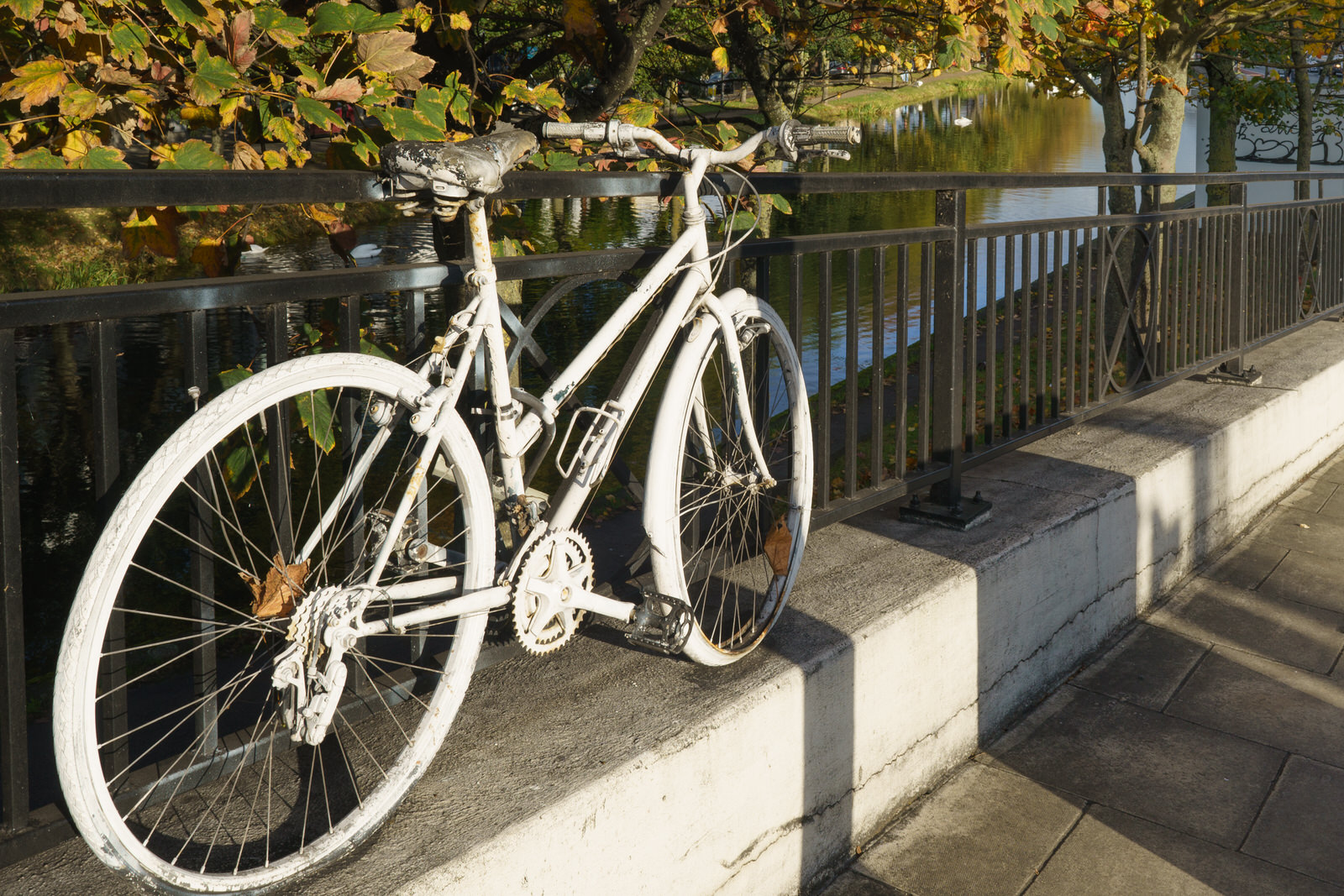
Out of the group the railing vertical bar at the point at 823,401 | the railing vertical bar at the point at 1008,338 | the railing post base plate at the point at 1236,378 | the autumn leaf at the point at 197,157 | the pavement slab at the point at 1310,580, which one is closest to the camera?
the autumn leaf at the point at 197,157

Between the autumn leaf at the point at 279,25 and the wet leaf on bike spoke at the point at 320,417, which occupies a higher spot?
the autumn leaf at the point at 279,25

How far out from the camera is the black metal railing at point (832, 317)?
181cm

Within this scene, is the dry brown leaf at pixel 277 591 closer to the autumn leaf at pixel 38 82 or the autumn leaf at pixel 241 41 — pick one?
the autumn leaf at pixel 241 41

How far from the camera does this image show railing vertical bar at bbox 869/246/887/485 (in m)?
3.52

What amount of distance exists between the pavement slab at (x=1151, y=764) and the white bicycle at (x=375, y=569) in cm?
109

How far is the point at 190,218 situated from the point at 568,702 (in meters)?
1.67

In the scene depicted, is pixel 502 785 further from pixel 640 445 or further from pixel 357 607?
pixel 640 445

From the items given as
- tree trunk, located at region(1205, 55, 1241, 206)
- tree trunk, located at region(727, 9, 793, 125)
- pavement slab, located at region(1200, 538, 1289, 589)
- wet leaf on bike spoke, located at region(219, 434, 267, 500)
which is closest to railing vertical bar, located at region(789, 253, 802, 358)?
wet leaf on bike spoke, located at region(219, 434, 267, 500)

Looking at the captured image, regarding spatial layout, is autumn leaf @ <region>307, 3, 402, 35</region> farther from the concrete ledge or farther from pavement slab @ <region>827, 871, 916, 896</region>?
pavement slab @ <region>827, 871, 916, 896</region>

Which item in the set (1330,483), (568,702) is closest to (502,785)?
(568,702)

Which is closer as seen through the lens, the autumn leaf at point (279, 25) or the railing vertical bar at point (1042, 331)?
the autumn leaf at point (279, 25)

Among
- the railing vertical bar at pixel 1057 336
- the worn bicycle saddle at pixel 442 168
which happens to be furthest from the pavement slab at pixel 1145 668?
the worn bicycle saddle at pixel 442 168

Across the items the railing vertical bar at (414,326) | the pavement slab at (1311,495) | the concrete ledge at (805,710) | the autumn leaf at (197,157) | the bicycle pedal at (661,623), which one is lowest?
the pavement slab at (1311,495)

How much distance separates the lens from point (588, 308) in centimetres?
1376
